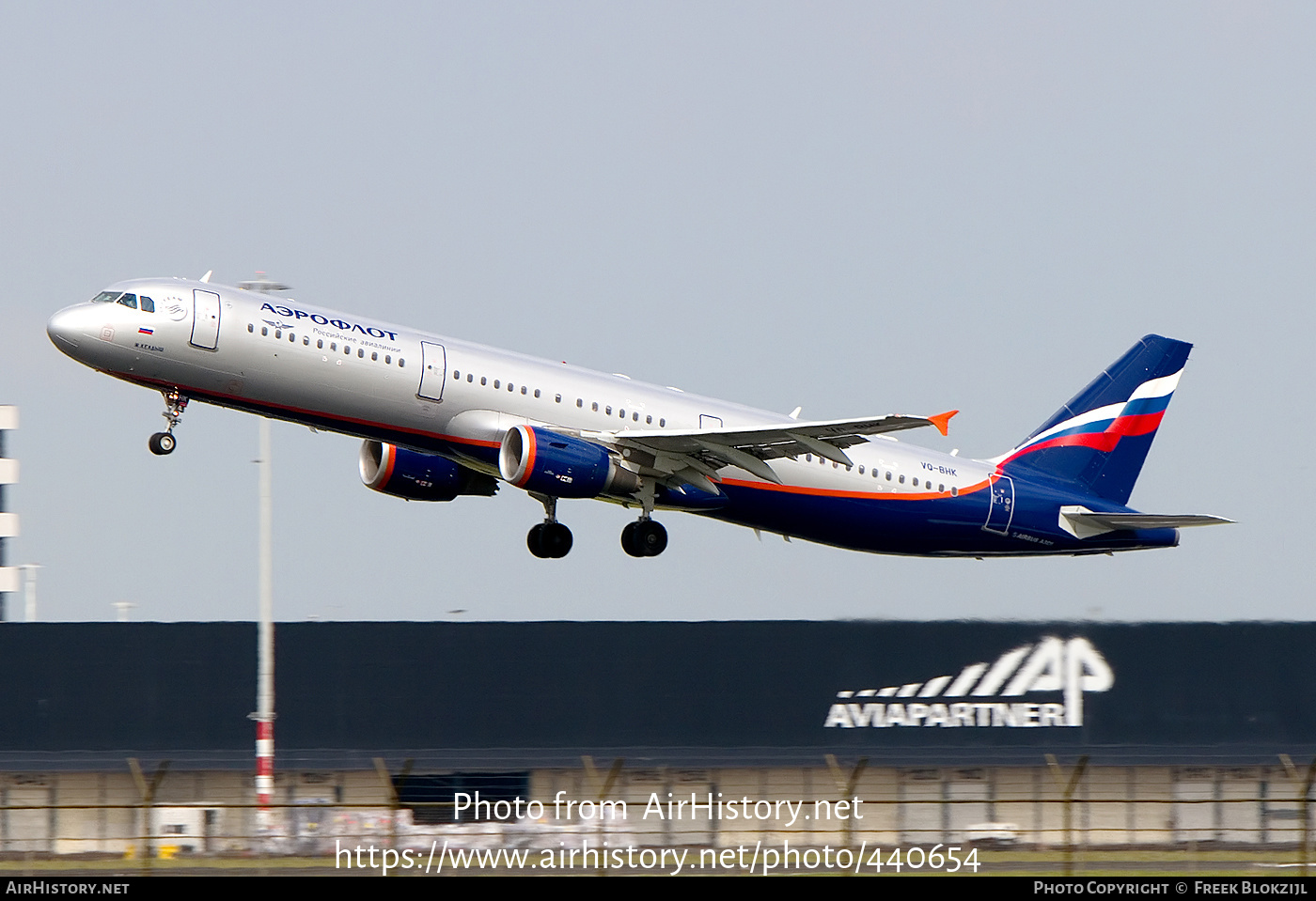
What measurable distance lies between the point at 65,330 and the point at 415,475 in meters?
8.79

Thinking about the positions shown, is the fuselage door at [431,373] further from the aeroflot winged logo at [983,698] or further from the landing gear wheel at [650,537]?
the aeroflot winged logo at [983,698]

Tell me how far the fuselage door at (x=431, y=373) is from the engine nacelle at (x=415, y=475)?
3973 mm

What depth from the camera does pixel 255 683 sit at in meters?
51.9

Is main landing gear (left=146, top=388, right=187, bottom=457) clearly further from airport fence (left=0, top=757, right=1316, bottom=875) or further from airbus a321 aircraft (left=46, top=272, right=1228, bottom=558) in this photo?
airport fence (left=0, top=757, right=1316, bottom=875)

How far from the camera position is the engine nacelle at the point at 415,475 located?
127 feet

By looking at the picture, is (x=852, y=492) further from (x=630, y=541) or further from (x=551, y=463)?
(x=551, y=463)

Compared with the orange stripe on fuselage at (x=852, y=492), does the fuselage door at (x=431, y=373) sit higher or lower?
higher

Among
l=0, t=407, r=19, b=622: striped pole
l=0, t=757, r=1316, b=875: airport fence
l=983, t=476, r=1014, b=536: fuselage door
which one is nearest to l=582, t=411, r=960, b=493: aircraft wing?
l=983, t=476, r=1014, b=536: fuselage door

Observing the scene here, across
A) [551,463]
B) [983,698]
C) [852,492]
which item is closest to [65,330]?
[551,463]

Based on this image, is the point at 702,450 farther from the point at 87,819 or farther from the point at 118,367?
the point at 87,819

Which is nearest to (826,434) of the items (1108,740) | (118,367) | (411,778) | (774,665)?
(411,778)

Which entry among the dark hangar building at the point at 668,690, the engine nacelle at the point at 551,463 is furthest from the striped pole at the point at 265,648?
the engine nacelle at the point at 551,463

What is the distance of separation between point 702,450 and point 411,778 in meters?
9.30

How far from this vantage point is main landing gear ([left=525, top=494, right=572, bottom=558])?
38906 millimetres
